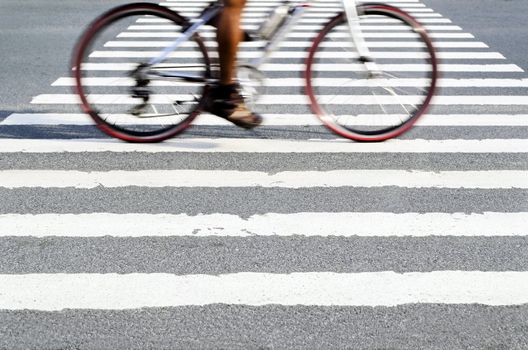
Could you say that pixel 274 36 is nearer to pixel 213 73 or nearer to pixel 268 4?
pixel 213 73

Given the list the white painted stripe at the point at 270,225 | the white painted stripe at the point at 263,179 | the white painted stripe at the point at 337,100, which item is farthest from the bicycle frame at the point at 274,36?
the white painted stripe at the point at 270,225

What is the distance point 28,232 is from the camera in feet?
14.4

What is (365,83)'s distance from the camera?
5855mm

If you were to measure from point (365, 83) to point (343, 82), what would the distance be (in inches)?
5.9

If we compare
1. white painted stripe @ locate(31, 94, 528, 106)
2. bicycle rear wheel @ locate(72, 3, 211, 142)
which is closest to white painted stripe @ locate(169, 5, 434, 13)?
white painted stripe @ locate(31, 94, 528, 106)

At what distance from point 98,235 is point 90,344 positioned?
3.68ft

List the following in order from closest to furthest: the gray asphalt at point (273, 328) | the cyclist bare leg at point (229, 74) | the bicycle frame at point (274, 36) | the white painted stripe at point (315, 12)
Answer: the gray asphalt at point (273, 328) < the cyclist bare leg at point (229, 74) < the bicycle frame at point (274, 36) < the white painted stripe at point (315, 12)

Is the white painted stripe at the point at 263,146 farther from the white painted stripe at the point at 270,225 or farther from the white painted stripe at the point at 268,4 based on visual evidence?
the white painted stripe at the point at 268,4

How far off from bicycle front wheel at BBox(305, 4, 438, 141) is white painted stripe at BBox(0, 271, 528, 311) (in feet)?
6.09

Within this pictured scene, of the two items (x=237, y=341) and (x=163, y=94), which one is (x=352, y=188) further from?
(x=237, y=341)

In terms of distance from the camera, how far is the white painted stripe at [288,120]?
6449 millimetres

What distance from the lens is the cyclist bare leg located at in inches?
208

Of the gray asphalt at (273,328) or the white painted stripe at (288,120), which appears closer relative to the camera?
the gray asphalt at (273,328)

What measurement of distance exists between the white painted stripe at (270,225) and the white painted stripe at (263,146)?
48.0 inches
